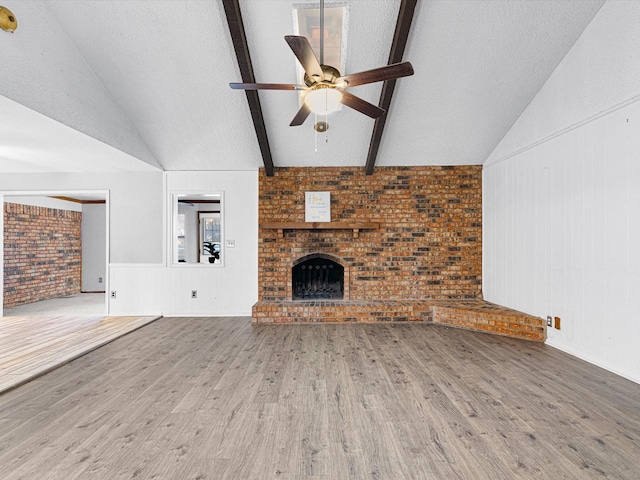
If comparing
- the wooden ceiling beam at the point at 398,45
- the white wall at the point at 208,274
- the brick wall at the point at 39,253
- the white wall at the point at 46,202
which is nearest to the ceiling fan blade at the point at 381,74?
the wooden ceiling beam at the point at 398,45

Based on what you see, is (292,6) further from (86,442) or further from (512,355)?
(512,355)

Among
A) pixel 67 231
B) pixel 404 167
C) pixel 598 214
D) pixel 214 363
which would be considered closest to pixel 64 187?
pixel 67 231

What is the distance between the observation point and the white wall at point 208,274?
539 centimetres

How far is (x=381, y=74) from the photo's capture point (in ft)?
8.39

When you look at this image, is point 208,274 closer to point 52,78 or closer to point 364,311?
point 364,311

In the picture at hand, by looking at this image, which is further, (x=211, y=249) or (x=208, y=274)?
(x=211, y=249)

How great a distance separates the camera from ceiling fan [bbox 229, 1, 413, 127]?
2.41m

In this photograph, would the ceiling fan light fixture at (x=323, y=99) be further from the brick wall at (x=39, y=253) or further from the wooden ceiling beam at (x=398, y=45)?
the brick wall at (x=39, y=253)

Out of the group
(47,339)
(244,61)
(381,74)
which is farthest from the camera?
(47,339)

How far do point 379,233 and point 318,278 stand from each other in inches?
49.5

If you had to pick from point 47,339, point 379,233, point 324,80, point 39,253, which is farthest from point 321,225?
point 39,253

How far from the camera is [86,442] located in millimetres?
1986

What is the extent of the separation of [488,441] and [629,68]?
3178 mm

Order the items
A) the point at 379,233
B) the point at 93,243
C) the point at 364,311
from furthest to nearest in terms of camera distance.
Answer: the point at 93,243 < the point at 379,233 < the point at 364,311
